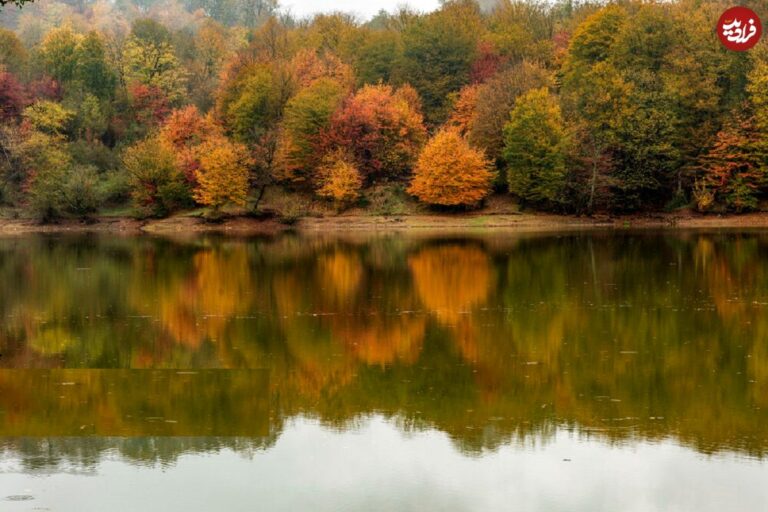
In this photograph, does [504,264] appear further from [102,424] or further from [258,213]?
[258,213]

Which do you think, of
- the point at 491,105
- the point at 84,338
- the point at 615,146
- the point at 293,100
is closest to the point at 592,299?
the point at 84,338

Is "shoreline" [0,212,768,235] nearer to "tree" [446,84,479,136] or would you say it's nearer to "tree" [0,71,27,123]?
"tree" [446,84,479,136]

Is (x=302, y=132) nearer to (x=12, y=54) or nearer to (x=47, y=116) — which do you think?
(x=47, y=116)

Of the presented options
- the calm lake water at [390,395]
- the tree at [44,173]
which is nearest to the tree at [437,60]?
the tree at [44,173]

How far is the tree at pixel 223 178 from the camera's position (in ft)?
233

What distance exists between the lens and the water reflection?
14.3 metres

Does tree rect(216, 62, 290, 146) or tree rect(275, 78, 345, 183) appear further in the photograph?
tree rect(216, 62, 290, 146)

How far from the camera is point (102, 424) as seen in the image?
1420cm

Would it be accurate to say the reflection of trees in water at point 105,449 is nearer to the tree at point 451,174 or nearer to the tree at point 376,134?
the tree at point 451,174

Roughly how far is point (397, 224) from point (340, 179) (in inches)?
215

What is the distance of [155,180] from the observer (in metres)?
72.2

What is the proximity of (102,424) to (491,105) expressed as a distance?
60.4m

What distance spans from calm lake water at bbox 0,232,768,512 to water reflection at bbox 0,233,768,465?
75 mm

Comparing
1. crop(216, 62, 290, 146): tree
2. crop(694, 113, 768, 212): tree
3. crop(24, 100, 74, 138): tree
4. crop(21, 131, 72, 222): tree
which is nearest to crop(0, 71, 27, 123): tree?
crop(24, 100, 74, 138): tree
